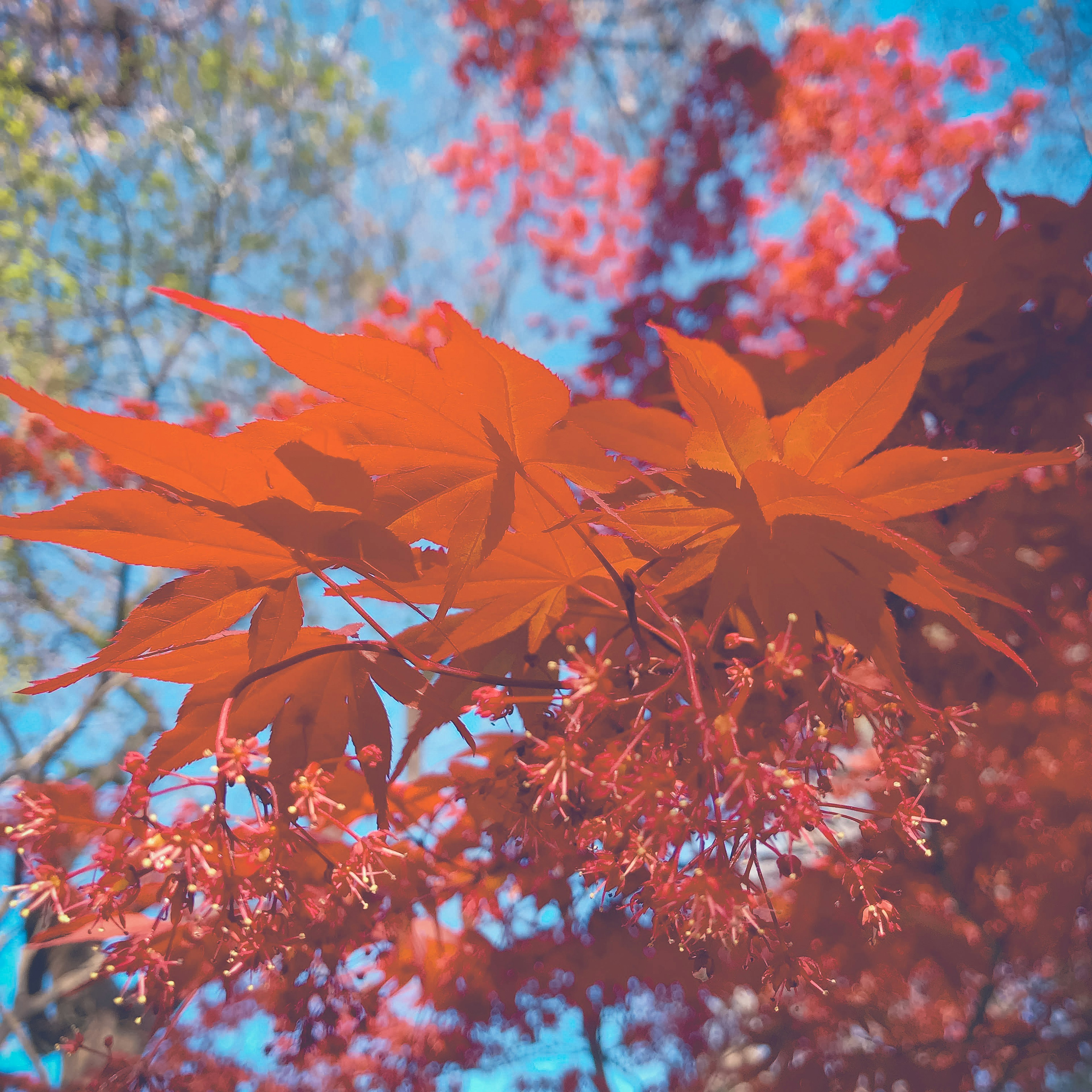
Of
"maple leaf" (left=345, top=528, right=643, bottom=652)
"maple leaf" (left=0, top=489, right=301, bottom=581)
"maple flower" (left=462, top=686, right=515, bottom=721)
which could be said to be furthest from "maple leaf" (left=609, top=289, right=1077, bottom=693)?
"maple leaf" (left=0, top=489, right=301, bottom=581)

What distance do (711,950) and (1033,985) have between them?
2.82 metres

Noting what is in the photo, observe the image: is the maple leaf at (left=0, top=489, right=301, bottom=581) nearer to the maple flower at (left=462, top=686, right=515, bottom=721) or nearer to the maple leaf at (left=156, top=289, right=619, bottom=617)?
the maple leaf at (left=156, top=289, right=619, bottom=617)

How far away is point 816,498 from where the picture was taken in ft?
2.47

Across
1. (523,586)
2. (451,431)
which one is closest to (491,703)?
(523,586)

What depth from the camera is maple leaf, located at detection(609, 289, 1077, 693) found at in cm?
77

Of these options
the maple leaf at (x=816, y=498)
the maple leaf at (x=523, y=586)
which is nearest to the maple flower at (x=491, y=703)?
the maple leaf at (x=523, y=586)

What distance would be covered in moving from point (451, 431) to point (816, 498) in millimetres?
442

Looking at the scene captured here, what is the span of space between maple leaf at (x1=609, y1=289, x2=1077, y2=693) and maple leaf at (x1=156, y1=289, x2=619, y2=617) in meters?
0.14

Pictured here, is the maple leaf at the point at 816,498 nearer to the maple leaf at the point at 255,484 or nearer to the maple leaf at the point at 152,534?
the maple leaf at the point at 255,484

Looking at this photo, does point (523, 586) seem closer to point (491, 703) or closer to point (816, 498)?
point (491, 703)

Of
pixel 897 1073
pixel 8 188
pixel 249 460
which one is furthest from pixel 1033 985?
pixel 8 188

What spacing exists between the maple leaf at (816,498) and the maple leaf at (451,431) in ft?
0.45

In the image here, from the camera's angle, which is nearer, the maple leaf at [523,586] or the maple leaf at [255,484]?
the maple leaf at [255,484]

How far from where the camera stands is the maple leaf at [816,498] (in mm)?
768
